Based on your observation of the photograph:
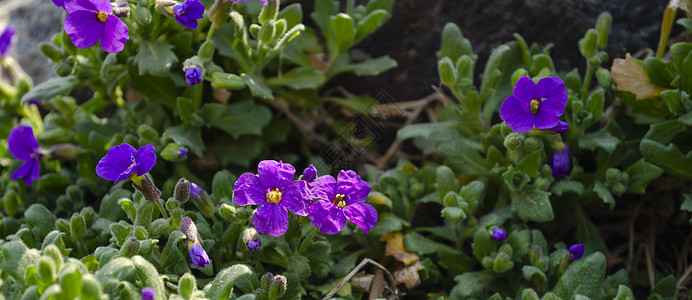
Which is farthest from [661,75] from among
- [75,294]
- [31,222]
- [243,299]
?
[31,222]

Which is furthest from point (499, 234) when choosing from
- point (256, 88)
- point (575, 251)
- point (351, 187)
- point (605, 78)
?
point (256, 88)

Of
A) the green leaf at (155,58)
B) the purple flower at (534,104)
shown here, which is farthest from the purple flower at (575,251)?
the green leaf at (155,58)

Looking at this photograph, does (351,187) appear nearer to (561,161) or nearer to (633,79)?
(561,161)

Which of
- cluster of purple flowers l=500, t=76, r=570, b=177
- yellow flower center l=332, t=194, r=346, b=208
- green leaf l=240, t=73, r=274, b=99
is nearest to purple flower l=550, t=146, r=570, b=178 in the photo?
cluster of purple flowers l=500, t=76, r=570, b=177

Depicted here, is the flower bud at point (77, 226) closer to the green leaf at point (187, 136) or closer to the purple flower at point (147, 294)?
the green leaf at point (187, 136)

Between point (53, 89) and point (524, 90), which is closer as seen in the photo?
point (524, 90)

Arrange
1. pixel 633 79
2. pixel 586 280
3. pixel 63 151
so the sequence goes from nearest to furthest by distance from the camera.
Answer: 1. pixel 586 280
2. pixel 633 79
3. pixel 63 151

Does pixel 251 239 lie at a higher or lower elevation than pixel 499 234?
higher
